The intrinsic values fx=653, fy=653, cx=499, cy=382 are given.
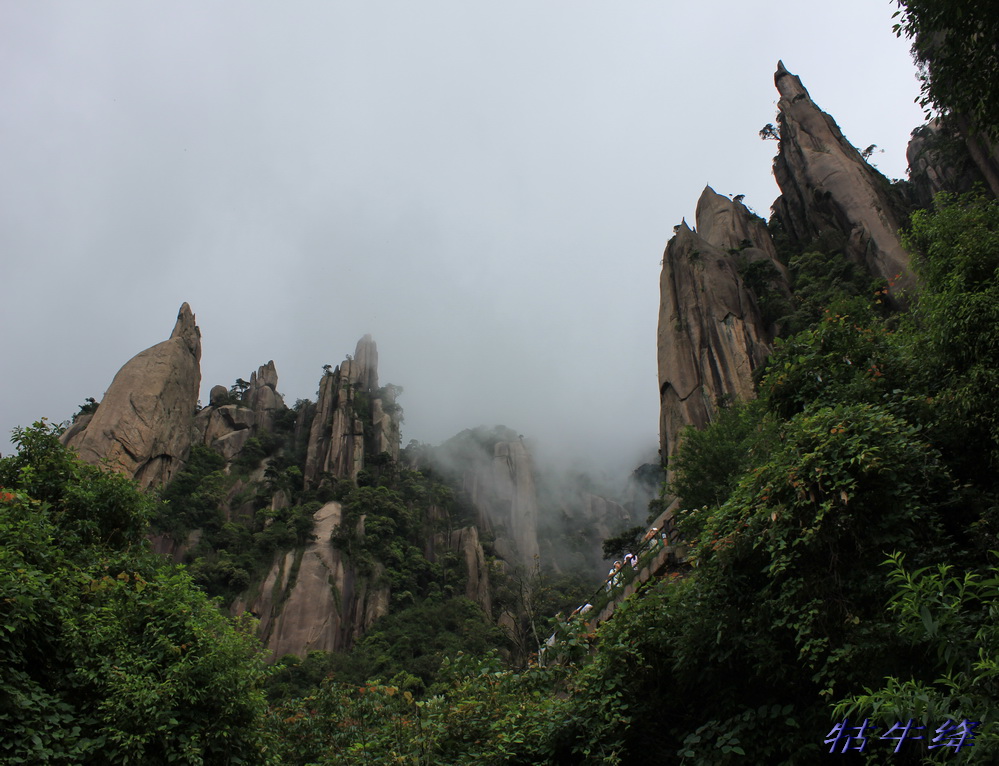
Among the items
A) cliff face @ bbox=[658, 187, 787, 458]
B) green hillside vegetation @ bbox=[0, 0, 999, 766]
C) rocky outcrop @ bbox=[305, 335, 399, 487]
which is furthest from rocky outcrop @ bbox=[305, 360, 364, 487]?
green hillside vegetation @ bbox=[0, 0, 999, 766]

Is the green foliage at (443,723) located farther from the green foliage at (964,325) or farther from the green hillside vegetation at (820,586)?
the green foliage at (964,325)

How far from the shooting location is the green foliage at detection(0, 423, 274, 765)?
6008mm

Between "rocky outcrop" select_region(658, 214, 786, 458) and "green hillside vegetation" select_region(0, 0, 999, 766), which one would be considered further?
"rocky outcrop" select_region(658, 214, 786, 458)

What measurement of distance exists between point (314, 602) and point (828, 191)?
3953 cm

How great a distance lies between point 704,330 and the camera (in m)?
32.7

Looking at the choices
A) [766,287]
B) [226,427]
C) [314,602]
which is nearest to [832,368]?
[766,287]

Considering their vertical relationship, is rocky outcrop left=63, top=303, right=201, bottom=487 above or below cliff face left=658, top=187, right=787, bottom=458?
above

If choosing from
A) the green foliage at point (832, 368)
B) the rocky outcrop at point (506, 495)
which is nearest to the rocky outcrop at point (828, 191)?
the green foliage at point (832, 368)

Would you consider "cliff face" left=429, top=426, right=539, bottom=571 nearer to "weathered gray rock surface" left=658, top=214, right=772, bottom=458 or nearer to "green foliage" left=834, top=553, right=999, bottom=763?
"weathered gray rock surface" left=658, top=214, right=772, bottom=458

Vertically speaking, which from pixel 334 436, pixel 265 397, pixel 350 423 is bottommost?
pixel 334 436

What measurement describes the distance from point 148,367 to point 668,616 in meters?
49.4

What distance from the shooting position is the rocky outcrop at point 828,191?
31.8 m

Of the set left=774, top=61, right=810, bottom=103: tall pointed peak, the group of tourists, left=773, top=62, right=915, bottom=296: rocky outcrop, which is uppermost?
left=774, top=61, right=810, bottom=103: tall pointed peak

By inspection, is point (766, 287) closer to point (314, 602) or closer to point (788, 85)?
point (788, 85)
